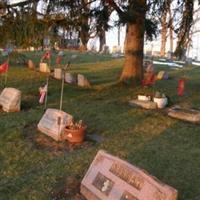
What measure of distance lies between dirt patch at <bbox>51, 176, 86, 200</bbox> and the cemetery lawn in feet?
0.05

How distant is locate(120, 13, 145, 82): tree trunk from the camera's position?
17462mm

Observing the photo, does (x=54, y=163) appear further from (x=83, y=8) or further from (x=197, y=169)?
(x=83, y=8)

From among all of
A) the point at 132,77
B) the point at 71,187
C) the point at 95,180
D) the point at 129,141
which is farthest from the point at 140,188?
the point at 132,77

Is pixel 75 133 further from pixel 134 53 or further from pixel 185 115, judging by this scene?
pixel 134 53

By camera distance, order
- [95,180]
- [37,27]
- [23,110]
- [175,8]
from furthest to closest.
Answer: [175,8] → [37,27] → [23,110] → [95,180]

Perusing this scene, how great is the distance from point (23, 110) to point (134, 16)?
4.86m

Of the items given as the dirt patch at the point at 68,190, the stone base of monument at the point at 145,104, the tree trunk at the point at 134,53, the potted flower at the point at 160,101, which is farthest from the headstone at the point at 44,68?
the dirt patch at the point at 68,190

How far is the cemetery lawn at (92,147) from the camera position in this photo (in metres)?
7.62

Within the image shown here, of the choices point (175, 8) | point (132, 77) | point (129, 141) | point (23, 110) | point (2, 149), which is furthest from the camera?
point (132, 77)

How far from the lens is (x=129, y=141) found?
33.2ft

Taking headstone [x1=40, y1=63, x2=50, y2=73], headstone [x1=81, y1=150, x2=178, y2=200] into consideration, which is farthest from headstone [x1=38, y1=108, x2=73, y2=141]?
headstone [x1=40, y1=63, x2=50, y2=73]

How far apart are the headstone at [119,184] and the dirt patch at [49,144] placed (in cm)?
251

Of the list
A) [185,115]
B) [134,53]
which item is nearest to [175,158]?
[185,115]

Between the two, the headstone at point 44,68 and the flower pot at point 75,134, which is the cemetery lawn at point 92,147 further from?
the headstone at point 44,68
